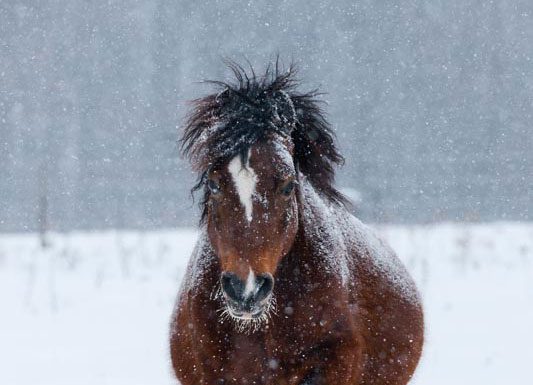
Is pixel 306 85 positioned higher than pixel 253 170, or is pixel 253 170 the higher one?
pixel 306 85

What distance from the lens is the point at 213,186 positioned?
403 cm

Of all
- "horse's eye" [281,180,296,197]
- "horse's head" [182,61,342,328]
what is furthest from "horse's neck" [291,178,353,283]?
"horse's eye" [281,180,296,197]

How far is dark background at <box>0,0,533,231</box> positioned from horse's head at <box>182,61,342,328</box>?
27782mm

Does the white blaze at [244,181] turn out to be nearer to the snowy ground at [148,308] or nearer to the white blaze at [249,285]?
the white blaze at [249,285]

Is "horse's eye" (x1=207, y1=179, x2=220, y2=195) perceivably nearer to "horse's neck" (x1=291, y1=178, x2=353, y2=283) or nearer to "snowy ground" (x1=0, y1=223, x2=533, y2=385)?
"horse's neck" (x1=291, y1=178, x2=353, y2=283)

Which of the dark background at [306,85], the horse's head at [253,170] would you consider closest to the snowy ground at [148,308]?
the horse's head at [253,170]

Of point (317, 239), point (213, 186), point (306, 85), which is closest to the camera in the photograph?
point (213, 186)

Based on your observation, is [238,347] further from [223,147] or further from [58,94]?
[58,94]

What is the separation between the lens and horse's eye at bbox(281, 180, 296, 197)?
13.1 ft

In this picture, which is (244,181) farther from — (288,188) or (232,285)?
(232,285)

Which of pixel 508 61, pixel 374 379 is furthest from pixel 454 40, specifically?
pixel 374 379

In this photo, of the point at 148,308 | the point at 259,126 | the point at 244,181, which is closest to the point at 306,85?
the point at 148,308

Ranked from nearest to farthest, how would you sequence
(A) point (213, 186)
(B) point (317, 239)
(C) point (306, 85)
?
(A) point (213, 186) → (B) point (317, 239) → (C) point (306, 85)

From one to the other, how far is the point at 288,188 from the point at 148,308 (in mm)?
7919
